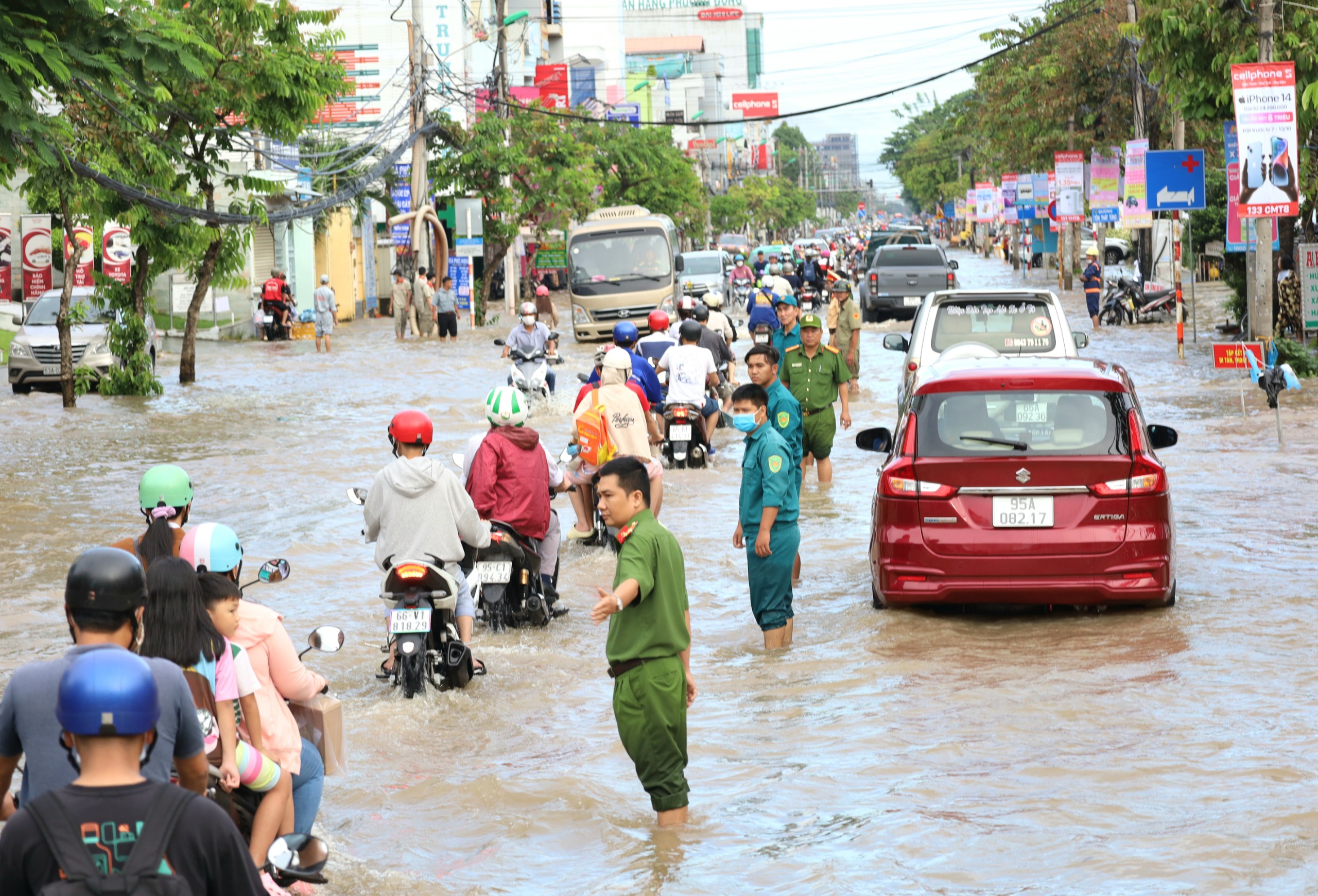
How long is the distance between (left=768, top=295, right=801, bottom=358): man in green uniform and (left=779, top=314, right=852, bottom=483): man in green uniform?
3.36ft

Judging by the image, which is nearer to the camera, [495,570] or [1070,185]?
[495,570]

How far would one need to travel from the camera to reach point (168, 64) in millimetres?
13258

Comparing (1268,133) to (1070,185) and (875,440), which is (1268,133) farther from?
(1070,185)

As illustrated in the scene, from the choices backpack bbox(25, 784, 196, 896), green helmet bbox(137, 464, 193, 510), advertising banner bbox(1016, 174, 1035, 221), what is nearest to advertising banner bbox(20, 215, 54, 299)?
green helmet bbox(137, 464, 193, 510)

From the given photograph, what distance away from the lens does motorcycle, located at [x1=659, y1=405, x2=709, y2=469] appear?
16.2m

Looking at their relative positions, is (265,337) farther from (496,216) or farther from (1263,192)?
(1263,192)

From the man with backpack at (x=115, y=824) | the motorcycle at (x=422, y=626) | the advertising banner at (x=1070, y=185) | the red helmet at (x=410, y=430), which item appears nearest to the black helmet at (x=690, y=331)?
the motorcycle at (x=422, y=626)

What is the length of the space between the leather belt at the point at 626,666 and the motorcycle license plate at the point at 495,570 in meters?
3.31

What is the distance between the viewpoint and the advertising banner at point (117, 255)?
27.0 metres

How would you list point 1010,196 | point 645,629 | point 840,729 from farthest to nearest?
point 1010,196 → point 840,729 → point 645,629

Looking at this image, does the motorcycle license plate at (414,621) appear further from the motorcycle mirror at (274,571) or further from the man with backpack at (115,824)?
the man with backpack at (115,824)

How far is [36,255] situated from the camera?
2877 centimetres

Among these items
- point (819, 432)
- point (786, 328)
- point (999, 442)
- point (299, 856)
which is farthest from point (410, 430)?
point (786, 328)

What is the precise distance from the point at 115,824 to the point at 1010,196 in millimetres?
68778
